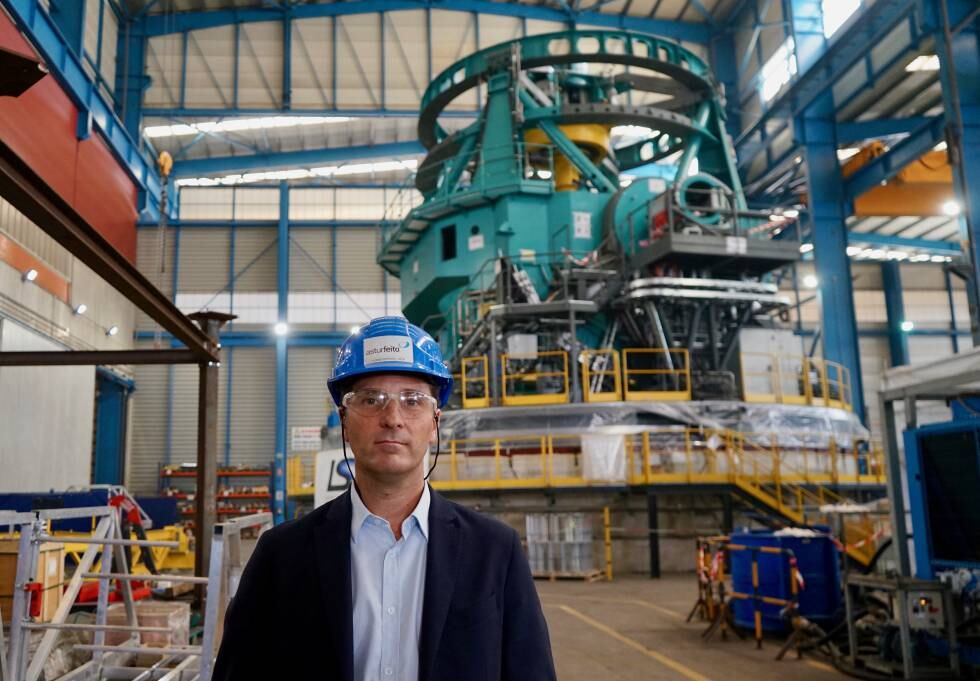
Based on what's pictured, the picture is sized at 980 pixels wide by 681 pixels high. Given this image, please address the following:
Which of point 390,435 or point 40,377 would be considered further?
point 40,377

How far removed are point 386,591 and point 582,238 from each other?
1839cm

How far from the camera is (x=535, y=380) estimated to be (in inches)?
699

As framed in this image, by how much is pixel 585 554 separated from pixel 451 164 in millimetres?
13004

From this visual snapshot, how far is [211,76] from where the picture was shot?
31.3m

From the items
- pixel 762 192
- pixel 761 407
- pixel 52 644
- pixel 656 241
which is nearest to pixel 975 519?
pixel 52 644

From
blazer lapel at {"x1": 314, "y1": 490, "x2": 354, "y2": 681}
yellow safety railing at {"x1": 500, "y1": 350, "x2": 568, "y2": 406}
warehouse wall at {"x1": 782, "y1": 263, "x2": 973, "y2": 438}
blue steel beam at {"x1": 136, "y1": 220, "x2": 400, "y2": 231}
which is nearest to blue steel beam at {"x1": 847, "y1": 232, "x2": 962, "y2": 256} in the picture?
warehouse wall at {"x1": 782, "y1": 263, "x2": 973, "y2": 438}

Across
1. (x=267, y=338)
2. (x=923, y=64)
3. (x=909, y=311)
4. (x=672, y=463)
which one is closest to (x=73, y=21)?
(x=267, y=338)

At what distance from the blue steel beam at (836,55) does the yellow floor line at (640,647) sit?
55.7ft

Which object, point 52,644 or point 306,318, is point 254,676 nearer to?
point 52,644

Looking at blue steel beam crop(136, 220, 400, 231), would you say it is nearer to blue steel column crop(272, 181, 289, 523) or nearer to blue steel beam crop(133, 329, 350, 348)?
blue steel column crop(272, 181, 289, 523)

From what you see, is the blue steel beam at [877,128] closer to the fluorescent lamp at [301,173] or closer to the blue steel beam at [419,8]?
the blue steel beam at [419,8]

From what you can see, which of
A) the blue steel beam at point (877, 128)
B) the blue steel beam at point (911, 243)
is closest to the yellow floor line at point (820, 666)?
the blue steel beam at point (877, 128)

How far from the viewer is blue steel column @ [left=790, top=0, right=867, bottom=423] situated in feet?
77.0

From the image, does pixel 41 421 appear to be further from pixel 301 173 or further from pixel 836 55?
pixel 836 55
